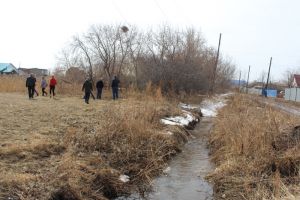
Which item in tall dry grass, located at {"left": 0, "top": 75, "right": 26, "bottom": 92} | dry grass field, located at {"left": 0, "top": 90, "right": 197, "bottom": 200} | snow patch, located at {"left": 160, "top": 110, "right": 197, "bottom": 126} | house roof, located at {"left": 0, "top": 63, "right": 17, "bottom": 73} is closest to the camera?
dry grass field, located at {"left": 0, "top": 90, "right": 197, "bottom": 200}

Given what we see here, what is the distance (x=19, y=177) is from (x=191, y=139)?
9.76 meters

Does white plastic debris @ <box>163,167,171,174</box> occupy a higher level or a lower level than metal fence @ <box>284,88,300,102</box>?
lower

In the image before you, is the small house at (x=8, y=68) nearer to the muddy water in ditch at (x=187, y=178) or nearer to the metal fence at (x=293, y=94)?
the metal fence at (x=293, y=94)

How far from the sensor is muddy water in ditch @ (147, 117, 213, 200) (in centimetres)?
872

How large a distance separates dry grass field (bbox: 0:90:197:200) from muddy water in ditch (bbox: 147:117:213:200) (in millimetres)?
361

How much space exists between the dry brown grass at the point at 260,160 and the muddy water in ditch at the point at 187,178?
0.33 metres

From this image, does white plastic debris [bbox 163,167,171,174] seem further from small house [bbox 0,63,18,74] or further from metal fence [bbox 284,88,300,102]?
small house [bbox 0,63,18,74]

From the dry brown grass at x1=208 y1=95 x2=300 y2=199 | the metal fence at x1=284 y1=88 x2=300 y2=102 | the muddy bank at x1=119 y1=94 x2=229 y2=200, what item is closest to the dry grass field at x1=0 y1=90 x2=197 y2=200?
the muddy bank at x1=119 y1=94 x2=229 y2=200

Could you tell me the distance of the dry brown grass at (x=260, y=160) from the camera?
816 centimetres

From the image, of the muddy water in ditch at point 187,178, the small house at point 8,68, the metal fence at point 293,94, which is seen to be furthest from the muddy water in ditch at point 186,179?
the small house at point 8,68

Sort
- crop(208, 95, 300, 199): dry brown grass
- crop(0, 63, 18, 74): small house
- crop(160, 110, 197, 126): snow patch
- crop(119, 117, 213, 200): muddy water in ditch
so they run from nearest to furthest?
crop(208, 95, 300, 199): dry brown grass < crop(119, 117, 213, 200): muddy water in ditch < crop(160, 110, 197, 126): snow patch < crop(0, 63, 18, 74): small house

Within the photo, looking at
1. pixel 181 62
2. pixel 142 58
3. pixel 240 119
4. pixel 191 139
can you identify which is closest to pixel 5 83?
pixel 142 58

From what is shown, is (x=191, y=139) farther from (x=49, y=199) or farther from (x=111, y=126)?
(x=49, y=199)

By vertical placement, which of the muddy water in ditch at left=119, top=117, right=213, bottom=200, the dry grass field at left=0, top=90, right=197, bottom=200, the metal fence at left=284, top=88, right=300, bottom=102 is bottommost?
the muddy water in ditch at left=119, top=117, right=213, bottom=200
